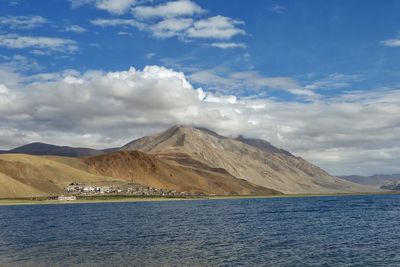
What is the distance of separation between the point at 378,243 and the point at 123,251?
36.5 m

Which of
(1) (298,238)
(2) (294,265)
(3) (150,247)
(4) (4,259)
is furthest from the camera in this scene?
(1) (298,238)

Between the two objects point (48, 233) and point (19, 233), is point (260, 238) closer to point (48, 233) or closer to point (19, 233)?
point (48, 233)

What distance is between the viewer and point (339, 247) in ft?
225

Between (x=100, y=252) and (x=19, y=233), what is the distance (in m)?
38.0

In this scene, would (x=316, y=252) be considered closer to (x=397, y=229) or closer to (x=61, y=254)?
(x=61, y=254)

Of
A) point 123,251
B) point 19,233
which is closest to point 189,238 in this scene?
point 123,251

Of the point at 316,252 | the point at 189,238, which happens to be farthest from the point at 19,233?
the point at 316,252

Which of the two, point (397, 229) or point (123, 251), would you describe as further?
point (397, 229)

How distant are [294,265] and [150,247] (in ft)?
75.7

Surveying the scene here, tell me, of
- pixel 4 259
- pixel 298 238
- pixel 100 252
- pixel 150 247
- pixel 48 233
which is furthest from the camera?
pixel 48 233

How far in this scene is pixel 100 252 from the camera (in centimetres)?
6488

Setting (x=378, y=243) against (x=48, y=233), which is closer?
(x=378, y=243)

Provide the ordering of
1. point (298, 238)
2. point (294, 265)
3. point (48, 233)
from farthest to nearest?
point (48, 233), point (298, 238), point (294, 265)

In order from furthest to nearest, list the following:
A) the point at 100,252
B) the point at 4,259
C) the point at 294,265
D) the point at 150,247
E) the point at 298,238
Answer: the point at 298,238, the point at 150,247, the point at 100,252, the point at 4,259, the point at 294,265
